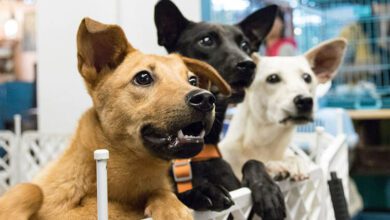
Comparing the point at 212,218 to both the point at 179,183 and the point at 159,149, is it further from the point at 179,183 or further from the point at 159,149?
the point at 179,183

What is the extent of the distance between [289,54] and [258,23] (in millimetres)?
685

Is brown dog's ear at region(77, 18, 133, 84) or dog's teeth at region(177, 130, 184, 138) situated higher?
brown dog's ear at region(77, 18, 133, 84)

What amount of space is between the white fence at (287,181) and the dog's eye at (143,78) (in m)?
0.24

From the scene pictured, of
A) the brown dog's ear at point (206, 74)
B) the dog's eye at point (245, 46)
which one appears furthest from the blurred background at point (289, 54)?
the brown dog's ear at point (206, 74)

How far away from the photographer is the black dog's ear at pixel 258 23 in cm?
133

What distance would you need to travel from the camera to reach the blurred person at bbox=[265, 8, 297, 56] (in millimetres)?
2067

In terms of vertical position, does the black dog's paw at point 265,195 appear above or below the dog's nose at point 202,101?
below

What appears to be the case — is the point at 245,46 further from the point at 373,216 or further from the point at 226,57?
the point at 373,216

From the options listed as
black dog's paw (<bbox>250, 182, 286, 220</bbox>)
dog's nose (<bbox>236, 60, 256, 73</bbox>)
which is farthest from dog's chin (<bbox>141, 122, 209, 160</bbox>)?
dog's nose (<bbox>236, 60, 256, 73</bbox>)

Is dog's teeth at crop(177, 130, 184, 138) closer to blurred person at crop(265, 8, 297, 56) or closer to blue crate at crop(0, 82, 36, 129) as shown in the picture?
blurred person at crop(265, 8, 297, 56)

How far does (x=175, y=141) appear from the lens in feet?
2.54

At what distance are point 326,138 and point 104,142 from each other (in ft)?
2.76

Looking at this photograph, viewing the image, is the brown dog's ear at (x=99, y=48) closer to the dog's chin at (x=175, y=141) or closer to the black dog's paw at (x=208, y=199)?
the dog's chin at (x=175, y=141)

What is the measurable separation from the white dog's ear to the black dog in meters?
0.18
